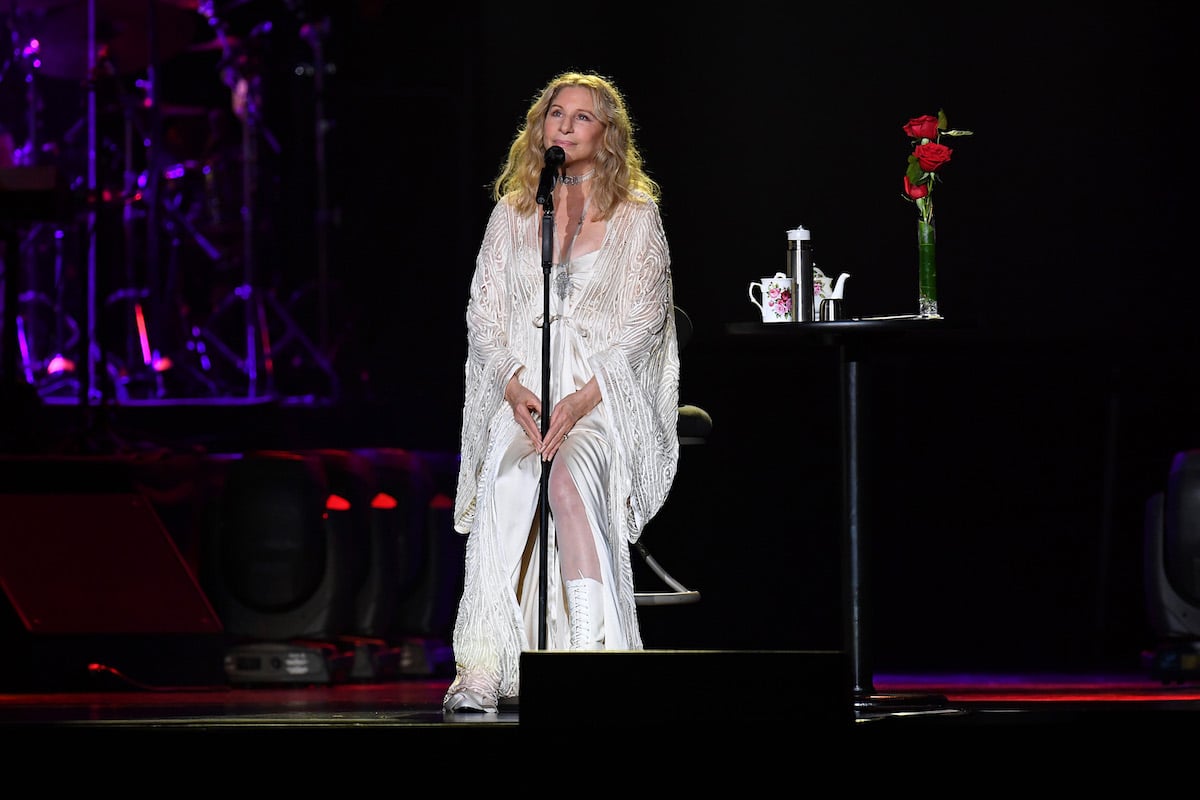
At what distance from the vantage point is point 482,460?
11.9ft

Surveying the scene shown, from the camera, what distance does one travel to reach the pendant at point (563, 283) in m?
3.63

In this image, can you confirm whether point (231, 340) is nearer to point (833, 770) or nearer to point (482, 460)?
point (482, 460)

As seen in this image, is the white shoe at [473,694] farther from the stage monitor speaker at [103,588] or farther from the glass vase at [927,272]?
the stage monitor speaker at [103,588]

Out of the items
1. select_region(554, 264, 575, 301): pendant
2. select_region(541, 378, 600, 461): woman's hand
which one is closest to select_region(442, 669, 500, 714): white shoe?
select_region(541, 378, 600, 461): woman's hand

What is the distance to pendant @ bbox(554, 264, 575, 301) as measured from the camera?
363 centimetres

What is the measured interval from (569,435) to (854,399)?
81cm

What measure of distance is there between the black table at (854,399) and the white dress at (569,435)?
0.28 metres

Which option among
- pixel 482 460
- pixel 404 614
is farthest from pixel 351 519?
pixel 482 460

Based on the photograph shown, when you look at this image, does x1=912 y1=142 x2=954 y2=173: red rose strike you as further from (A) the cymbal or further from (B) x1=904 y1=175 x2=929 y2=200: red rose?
(A) the cymbal

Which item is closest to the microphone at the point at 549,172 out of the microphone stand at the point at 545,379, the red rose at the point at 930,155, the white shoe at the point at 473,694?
the microphone stand at the point at 545,379

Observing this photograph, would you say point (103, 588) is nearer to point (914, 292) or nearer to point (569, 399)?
point (569, 399)

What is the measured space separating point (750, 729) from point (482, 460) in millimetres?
1099

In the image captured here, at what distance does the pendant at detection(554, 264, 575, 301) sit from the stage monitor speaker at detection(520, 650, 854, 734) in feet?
3.68

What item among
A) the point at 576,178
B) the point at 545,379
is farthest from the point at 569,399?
the point at 576,178
